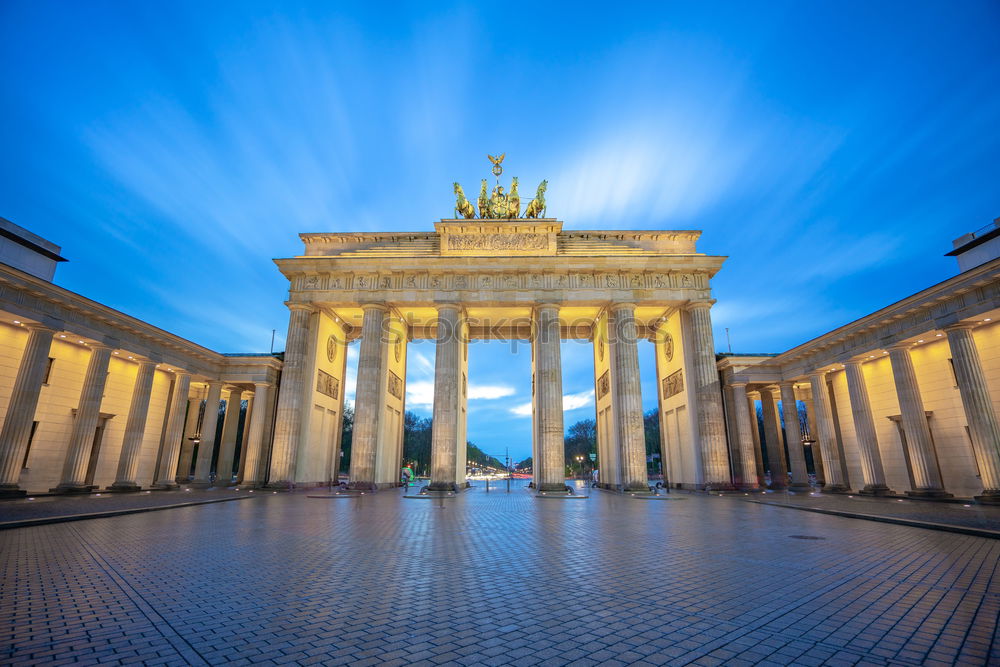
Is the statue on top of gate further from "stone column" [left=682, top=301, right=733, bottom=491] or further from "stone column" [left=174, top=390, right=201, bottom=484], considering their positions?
"stone column" [left=174, top=390, right=201, bottom=484]

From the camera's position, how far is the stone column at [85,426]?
2125 centimetres

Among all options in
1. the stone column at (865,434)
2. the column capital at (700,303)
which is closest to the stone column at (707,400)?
the column capital at (700,303)

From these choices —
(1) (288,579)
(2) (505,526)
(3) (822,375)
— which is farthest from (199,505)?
(3) (822,375)

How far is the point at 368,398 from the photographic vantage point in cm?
2766

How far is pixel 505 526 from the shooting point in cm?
1116

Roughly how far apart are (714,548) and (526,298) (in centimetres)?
2175

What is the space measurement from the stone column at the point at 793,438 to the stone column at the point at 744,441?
7.51 ft

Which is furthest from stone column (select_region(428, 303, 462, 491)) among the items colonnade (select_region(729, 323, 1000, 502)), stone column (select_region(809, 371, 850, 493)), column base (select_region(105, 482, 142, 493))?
stone column (select_region(809, 371, 850, 493))

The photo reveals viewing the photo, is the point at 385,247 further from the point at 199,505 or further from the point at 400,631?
the point at 400,631

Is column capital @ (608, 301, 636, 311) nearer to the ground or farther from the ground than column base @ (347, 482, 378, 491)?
farther from the ground

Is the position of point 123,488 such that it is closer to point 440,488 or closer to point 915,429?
point 440,488

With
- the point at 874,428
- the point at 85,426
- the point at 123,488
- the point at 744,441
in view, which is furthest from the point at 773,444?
the point at 85,426

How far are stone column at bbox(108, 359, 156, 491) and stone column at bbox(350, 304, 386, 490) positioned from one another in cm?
1116

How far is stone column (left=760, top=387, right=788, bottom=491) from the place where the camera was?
28298 mm
